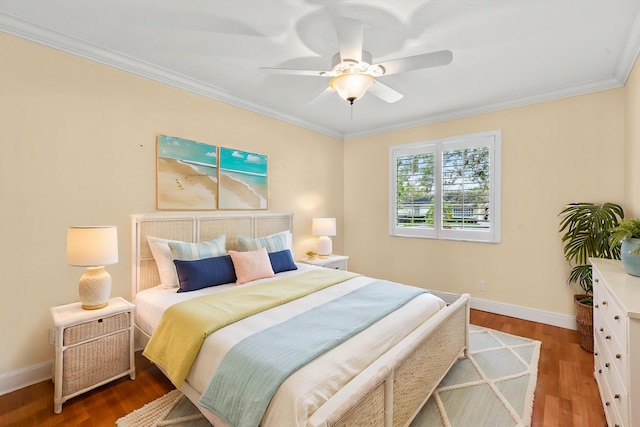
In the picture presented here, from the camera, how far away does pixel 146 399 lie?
6.84 feet

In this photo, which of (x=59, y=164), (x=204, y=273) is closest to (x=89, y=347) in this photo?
(x=204, y=273)

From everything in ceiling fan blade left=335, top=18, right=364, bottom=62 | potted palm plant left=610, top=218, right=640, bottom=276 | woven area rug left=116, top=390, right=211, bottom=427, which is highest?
ceiling fan blade left=335, top=18, right=364, bottom=62

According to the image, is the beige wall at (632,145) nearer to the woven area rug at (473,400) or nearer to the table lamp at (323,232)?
the woven area rug at (473,400)

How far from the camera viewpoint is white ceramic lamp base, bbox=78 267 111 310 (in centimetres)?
216

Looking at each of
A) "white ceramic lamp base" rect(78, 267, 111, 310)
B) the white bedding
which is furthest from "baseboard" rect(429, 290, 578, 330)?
"white ceramic lamp base" rect(78, 267, 111, 310)

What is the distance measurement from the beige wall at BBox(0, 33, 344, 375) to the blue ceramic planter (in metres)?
3.71

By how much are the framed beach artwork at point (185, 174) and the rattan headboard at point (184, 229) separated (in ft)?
0.43

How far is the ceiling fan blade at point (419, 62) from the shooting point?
1839 millimetres

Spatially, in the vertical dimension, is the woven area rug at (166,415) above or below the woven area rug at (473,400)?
below

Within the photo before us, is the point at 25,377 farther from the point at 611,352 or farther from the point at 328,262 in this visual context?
the point at 611,352

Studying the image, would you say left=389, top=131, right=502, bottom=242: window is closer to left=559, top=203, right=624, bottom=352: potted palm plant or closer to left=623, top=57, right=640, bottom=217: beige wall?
left=559, top=203, right=624, bottom=352: potted palm plant

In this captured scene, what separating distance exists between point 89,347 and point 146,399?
1.79ft

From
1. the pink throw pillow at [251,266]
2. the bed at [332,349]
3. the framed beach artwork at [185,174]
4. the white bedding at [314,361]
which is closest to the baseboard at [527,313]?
the bed at [332,349]

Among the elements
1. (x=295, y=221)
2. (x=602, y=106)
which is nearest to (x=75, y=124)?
(x=295, y=221)
